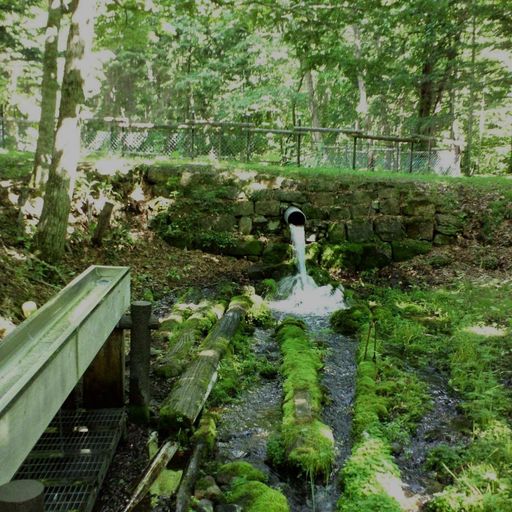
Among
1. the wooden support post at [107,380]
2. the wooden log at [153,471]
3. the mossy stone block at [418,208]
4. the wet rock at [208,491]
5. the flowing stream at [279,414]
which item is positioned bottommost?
the flowing stream at [279,414]

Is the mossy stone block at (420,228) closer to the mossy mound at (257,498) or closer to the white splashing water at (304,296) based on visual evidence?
the white splashing water at (304,296)

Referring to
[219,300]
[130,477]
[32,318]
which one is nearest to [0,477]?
[32,318]

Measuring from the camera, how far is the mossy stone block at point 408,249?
38.6 feet

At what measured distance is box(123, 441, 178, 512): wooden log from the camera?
3.49m

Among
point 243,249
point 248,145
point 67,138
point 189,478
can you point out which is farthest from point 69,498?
point 248,145

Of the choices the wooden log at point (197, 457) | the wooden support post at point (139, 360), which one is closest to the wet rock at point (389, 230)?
the wooden log at point (197, 457)

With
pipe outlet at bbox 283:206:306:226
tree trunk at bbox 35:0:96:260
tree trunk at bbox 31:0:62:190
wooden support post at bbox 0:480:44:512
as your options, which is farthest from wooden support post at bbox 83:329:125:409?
pipe outlet at bbox 283:206:306:226

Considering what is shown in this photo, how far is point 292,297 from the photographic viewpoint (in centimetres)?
983

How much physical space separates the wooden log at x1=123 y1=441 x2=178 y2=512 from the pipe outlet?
807 cm

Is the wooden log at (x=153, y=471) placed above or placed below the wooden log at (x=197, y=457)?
above

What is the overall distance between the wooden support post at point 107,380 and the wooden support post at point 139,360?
104 millimetres

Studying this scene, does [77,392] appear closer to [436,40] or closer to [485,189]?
[485,189]

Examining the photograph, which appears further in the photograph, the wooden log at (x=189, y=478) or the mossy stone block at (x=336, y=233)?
the mossy stone block at (x=336, y=233)

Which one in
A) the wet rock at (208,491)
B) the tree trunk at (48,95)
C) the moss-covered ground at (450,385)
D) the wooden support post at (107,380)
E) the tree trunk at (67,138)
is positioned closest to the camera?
the wet rock at (208,491)
